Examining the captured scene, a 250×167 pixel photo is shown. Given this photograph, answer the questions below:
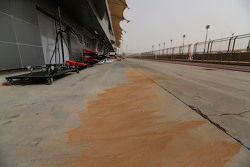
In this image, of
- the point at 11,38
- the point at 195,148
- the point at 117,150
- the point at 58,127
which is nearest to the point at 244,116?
the point at 195,148

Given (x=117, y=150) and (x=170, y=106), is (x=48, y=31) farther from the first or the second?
(x=117, y=150)

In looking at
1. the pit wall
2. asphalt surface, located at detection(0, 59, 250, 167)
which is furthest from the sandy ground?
the pit wall

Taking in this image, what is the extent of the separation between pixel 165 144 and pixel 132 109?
1073mm

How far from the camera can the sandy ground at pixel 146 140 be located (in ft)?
4.16

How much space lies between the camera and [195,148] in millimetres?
1442

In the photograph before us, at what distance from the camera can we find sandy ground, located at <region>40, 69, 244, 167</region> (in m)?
1.27

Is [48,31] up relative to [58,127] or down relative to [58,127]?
up

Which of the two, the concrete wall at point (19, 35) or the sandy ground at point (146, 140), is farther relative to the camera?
the concrete wall at point (19, 35)

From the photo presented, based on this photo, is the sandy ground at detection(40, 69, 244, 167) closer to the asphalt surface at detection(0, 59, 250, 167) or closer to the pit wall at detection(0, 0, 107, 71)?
the asphalt surface at detection(0, 59, 250, 167)

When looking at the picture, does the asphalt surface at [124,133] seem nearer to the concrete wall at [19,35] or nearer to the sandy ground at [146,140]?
the sandy ground at [146,140]

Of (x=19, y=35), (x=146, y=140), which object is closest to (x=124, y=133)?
(x=146, y=140)

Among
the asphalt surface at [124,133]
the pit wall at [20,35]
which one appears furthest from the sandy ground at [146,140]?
the pit wall at [20,35]

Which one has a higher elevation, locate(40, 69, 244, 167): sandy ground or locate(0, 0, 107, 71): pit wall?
locate(0, 0, 107, 71): pit wall

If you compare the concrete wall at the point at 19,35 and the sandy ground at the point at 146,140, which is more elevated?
the concrete wall at the point at 19,35
